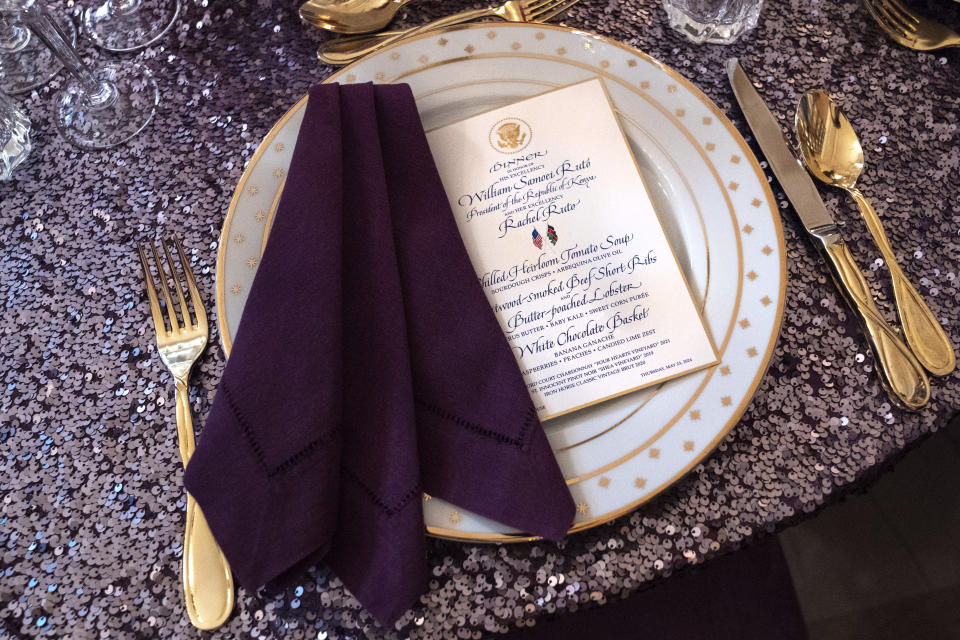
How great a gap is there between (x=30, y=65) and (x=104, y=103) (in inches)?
4.8

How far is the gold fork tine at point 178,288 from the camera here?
537 millimetres

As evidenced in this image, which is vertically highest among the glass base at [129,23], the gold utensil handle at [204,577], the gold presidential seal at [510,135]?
the glass base at [129,23]

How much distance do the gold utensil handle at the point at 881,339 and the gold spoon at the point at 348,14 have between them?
1.53 ft

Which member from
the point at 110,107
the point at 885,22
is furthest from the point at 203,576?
the point at 885,22

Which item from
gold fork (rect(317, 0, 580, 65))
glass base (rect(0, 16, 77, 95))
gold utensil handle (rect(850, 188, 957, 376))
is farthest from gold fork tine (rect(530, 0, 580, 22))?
glass base (rect(0, 16, 77, 95))

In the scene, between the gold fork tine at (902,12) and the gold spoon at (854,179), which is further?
the gold fork tine at (902,12)

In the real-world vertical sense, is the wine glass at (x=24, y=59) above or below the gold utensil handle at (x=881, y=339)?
above

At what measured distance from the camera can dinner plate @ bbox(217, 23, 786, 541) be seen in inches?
17.6

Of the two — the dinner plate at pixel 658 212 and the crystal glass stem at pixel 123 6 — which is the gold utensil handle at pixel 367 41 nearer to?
the dinner plate at pixel 658 212

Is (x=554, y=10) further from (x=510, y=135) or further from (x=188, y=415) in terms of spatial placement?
(x=188, y=415)

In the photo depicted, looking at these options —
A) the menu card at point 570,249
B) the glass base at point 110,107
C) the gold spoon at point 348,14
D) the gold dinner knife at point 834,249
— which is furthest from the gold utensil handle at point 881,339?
the glass base at point 110,107

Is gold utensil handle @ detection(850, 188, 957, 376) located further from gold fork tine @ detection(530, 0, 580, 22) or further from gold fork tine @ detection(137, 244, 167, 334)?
gold fork tine @ detection(137, 244, 167, 334)

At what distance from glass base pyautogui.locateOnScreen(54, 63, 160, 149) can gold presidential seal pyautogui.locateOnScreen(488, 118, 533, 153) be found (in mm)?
353

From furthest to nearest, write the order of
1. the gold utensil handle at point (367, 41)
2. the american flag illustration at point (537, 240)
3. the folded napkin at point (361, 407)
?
the gold utensil handle at point (367, 41), the american flag illustration at point (537, 240), the folded napkin at point (361, 407)
